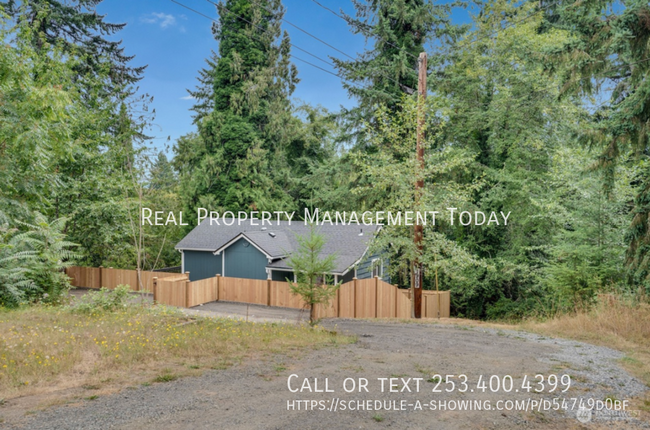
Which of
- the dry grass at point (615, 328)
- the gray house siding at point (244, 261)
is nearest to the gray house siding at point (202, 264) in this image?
the gray house siding at point (244, 261)

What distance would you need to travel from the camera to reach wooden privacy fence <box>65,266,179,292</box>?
19031 mm

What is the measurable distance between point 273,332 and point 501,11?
17850 millimetres

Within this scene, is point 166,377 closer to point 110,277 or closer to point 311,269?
point 311,269

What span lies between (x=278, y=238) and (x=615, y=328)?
14355 mm

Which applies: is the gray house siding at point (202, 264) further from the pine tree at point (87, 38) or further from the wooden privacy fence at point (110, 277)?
the pine tree at point (87, 38)

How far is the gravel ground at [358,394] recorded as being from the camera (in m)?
4.15

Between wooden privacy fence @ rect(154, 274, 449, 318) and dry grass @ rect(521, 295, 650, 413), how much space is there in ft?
17.3

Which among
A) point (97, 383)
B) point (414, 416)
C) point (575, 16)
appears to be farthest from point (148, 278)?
point (575, 16)

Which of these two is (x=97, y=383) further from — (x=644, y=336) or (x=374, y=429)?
(x=644, y=336)

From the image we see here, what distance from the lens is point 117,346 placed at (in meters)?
6.57

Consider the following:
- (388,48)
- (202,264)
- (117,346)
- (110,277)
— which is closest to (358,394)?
(117,346)

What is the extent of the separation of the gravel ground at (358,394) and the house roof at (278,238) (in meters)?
9.79

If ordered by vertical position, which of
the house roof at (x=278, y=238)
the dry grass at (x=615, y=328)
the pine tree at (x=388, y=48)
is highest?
the pine tree at (x=388, y=48)

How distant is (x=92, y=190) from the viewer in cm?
1814
